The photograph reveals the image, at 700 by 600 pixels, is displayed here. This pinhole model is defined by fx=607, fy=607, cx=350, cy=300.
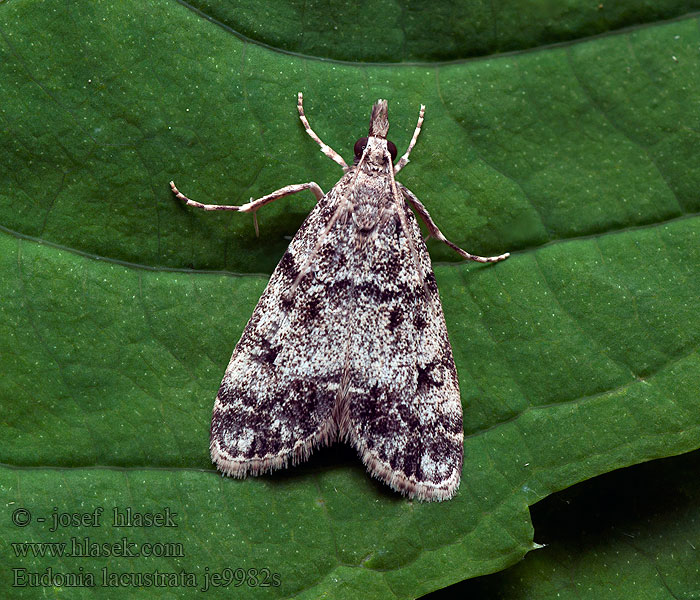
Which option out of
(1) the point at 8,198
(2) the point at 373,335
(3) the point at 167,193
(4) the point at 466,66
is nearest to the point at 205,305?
(3) the point at 167,193

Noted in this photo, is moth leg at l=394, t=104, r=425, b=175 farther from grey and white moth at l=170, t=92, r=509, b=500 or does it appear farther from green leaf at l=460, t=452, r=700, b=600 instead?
green leaf at l=460, t=452, r=700, b=600

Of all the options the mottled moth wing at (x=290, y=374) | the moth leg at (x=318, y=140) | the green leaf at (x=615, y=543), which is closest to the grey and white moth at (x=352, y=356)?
the mottled moth wing at (x=290, y=374)

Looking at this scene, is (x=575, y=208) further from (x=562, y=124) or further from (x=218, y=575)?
(x=218, y=575)

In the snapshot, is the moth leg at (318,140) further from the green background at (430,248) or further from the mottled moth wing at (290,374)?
the mottled moth wing at (290,374)

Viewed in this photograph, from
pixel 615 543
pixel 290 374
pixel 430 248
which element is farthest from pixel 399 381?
pixel 615 543

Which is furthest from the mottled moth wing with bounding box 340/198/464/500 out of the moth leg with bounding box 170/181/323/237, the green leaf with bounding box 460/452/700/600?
the green leaf with bounding box 460/452/700/600
